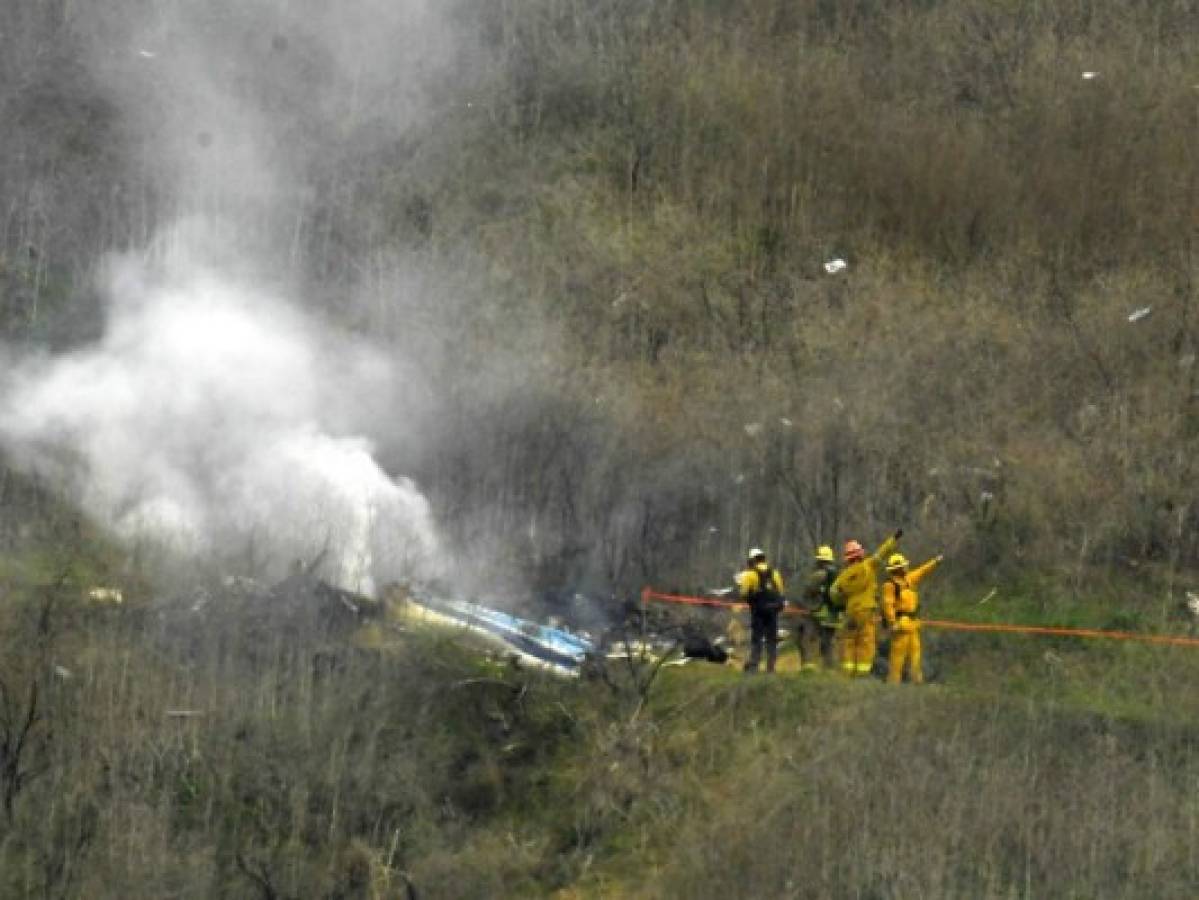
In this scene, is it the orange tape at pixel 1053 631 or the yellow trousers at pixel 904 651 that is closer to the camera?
the yellow trousers at pixel 904 651

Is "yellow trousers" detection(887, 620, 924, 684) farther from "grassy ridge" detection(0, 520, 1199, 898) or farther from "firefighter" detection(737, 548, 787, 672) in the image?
"firefighter" detection(737, 548, 787, 672)

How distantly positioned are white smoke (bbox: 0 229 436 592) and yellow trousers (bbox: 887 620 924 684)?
4.97 m

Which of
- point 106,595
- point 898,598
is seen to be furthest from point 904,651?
point 106,595

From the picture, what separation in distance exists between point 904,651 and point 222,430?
8271 millimetres

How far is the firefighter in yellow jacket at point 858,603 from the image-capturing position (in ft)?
73.5

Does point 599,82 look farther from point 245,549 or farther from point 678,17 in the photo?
point 245,549

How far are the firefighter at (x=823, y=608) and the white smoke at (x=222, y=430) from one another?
422cm

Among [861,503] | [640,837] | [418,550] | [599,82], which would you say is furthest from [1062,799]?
[599,82]

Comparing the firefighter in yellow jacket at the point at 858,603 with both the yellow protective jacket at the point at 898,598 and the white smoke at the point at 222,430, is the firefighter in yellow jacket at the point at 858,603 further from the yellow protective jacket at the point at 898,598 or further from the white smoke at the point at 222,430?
the white smoke at the point at 222,430

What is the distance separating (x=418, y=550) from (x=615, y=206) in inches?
315

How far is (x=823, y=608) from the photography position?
74.6 feet

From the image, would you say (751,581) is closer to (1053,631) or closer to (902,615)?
(902,615)

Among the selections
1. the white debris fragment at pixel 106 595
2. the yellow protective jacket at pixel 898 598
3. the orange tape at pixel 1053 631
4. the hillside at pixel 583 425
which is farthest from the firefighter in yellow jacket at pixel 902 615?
the white debris fragment at pixel 106 595

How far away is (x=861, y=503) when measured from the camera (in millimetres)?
25969
